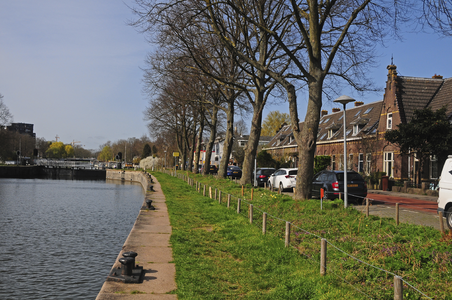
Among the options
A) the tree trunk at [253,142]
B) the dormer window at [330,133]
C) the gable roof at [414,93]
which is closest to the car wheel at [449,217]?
the tree trunk at [253,142]

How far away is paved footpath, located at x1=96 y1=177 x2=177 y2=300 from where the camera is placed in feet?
21.1

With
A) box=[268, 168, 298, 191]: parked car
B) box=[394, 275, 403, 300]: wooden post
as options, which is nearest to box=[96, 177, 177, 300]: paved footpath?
box=[394, 275, 403, 300]: wooden post

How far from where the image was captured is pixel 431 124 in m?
26.8

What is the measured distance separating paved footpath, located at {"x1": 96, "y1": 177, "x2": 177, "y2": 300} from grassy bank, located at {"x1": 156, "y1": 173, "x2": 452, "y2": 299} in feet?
0.78

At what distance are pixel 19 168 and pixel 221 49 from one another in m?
63.8

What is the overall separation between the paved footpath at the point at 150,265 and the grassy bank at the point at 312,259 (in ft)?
0.78

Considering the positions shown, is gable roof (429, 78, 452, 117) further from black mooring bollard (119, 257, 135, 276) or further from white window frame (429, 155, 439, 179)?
black mooring bollard (119, 257, 135, 276)

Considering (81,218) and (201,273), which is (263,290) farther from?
(81,218)

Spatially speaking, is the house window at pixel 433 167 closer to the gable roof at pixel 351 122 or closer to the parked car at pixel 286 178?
the gable roof at pixel 351 122

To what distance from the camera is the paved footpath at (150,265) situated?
253 inches

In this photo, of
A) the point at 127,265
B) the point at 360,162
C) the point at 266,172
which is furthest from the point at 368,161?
the point at 127,265

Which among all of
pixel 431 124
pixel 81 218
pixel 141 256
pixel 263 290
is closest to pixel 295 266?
pixel 263 290

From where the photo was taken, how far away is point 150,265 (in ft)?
27.1

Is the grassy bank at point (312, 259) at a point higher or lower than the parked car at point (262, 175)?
lower
